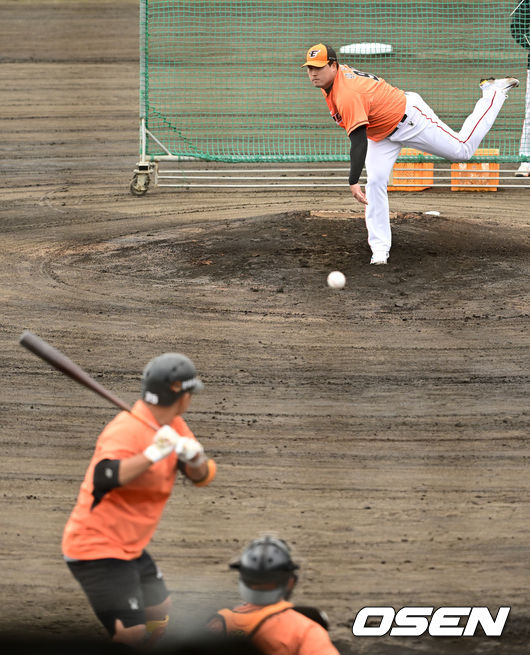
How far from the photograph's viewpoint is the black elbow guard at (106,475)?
5.30m

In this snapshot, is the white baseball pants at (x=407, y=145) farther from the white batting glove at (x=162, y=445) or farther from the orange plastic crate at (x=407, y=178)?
the white batting glove at (x=162, y=445)

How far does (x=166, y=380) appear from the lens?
18.1 feet

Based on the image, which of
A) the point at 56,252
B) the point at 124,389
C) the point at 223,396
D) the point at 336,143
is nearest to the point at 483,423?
the point at 223,396

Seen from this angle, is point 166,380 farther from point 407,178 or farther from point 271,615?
point 407,178

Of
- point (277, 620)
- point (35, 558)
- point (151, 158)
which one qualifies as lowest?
point (35, 558)

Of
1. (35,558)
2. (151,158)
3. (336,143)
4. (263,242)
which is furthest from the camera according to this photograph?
(336,143)

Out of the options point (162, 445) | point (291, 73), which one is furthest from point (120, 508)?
point (291, 73)

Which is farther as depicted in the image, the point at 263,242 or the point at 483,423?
the point at 263,242

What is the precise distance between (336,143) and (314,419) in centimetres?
1023

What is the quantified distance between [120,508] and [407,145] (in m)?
8.43

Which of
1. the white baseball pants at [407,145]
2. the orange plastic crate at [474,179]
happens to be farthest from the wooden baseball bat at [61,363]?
the orange plastic crate at [474,179]

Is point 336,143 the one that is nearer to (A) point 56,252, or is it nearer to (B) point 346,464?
(A) point 56,252

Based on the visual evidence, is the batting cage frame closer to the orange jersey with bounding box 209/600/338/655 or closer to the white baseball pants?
the white baseball pants

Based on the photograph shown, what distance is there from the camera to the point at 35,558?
24.3ft
